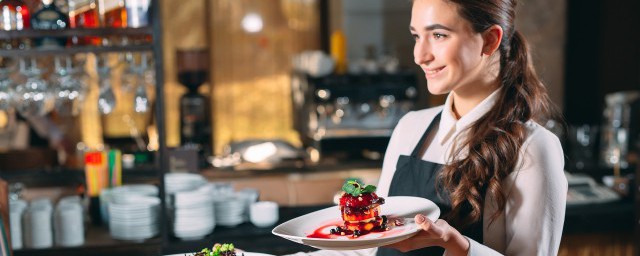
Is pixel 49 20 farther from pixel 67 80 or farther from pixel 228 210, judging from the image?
pixel 228 210

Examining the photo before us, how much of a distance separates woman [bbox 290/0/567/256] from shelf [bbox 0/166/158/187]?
240 centimetres

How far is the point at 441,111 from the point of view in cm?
179

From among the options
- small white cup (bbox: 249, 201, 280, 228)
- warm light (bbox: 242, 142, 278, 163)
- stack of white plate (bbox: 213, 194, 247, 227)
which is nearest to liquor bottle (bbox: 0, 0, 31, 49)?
stack of white plate (bbox: 213, 194, 247, 227)

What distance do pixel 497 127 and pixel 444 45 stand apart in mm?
224

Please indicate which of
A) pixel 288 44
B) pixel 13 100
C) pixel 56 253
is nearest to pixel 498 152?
pixel 56 253

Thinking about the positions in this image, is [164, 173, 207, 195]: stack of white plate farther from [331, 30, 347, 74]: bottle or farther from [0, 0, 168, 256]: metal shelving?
[331, 30, 347, 74]: bottle

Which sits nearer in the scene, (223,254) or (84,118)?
(223,254)

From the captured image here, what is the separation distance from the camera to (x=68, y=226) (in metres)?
2.68

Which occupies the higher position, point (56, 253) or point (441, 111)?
point (441, 111)

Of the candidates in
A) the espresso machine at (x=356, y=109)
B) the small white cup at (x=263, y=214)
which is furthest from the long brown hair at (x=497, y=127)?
the espresso machine at (x=356, y=109)

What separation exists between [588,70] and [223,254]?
5206mm

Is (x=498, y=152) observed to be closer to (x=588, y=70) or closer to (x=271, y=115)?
(x=588, y=70)

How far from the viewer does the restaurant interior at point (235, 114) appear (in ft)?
8.82

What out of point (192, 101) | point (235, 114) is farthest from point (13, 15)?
point (235, 114)
